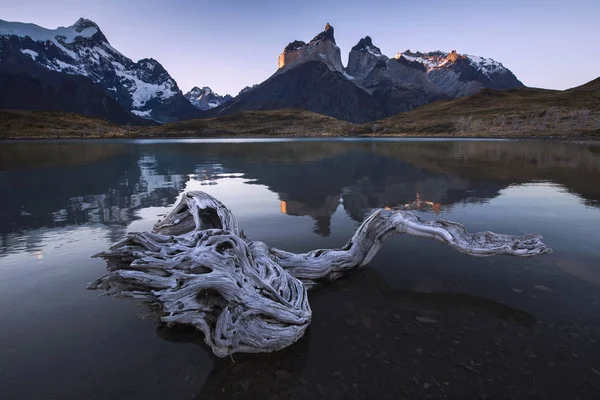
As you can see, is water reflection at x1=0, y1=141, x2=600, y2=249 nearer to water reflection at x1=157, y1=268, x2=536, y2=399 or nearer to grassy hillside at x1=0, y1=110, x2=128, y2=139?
water reflection at x1=157, y1=268, x2=536, y2=399

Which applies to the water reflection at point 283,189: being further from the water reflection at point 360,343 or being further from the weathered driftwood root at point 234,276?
the water reflection at point 360,343

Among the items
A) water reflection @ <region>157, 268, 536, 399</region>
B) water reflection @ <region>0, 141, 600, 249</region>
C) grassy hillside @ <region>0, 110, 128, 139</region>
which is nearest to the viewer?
water reflection @ <region>157, 268, 536, 399</region>

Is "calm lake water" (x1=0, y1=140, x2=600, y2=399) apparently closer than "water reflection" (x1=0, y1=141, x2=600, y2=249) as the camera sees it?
Yes

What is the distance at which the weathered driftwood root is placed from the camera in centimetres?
701

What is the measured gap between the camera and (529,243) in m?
9.93

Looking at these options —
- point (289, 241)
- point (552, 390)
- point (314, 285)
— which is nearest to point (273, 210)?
point (289, 241)

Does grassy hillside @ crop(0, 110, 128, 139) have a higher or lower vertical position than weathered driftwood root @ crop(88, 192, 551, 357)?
higher

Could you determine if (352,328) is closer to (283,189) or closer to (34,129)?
(283,189)

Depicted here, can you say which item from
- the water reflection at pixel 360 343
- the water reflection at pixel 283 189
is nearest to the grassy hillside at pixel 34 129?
the water reflection at pixel 283 189

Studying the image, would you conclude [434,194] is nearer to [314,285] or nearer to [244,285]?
[314,285]

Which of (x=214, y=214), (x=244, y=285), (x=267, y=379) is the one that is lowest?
(x=267, y=379)

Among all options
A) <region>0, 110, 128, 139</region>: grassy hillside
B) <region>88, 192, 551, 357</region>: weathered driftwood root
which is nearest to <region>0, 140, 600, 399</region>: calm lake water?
<region>88, 192, 551, 357</region>: weathered driftwood root

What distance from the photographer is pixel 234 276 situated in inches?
301

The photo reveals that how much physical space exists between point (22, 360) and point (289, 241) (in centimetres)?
866
